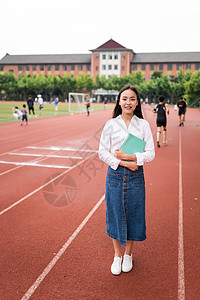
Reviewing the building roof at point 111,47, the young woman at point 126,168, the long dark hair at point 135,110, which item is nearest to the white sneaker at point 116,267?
the young woman at point 126,168

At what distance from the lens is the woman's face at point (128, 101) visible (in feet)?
9.14

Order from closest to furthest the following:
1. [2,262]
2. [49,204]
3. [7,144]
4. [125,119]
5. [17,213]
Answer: [125,119], [2,262], [17,213], [49,204], [7,144]

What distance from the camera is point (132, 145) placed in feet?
8.96

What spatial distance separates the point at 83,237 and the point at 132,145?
179 cm

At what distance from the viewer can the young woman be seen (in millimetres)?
2740

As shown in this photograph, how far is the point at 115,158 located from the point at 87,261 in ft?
4.56

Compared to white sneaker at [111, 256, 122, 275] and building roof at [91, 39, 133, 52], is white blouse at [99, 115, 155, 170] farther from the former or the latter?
building roof at [91, 39, 133, 52]

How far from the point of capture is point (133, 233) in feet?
9.56

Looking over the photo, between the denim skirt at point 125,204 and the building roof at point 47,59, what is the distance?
81.6 metres

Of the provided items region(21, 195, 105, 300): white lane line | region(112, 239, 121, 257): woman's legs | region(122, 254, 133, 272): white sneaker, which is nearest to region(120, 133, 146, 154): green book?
region(112, 239, 121, 257): woman's legs

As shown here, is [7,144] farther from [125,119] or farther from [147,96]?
[147,96]

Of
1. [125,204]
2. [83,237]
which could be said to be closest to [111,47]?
[83,237]

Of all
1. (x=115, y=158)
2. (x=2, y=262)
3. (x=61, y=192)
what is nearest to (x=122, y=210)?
(x=115, y=158)

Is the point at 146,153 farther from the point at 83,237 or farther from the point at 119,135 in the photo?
the point at 83,237
